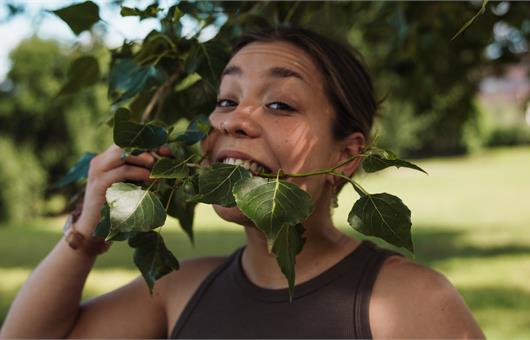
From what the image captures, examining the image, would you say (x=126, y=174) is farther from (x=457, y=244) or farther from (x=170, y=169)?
(x=457, y=244)

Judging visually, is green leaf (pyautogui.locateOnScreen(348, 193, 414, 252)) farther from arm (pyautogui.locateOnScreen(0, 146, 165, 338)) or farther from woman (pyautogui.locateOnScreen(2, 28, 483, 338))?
arm (pyautogui.locateOnScreen(0, 146, 165, 338))

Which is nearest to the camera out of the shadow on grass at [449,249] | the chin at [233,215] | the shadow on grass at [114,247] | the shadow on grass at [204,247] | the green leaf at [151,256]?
the green leaf at [151,256]

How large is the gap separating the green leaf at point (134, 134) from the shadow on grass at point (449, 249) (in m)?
6.35

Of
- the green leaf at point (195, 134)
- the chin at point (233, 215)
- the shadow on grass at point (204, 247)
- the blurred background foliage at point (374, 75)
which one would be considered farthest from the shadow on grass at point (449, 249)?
the green leaf at point (195, 134)

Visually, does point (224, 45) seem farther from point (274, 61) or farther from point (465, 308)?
point (465, 308)

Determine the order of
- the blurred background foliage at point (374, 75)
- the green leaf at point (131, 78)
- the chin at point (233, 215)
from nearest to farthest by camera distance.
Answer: the chin at point (233, 215), the green leaf at point (131, 78), the blurred background foliage at point (374, 75)

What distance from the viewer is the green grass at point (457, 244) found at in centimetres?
575

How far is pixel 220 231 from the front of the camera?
37.6 feet

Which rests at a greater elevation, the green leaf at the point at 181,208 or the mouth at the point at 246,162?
the mouth at the point at 246,162

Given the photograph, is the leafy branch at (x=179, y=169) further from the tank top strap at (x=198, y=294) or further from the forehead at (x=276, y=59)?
the tank top strap at (x=198, y=294)

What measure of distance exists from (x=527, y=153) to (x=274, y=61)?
92.3 ft

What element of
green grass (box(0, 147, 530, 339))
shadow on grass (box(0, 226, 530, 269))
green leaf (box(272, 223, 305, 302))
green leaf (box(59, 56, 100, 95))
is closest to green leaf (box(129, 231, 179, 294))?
green leaf (box(272, 223, 305, 302))

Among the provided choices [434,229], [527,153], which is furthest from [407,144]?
[434,229]

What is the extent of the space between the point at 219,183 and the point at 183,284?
76 cm
